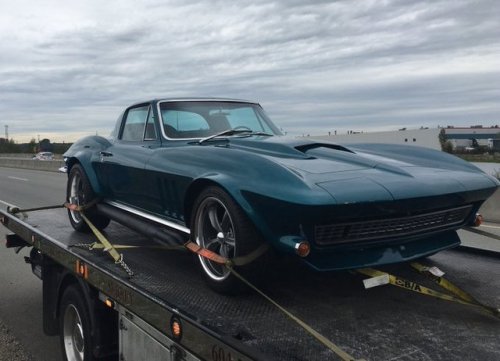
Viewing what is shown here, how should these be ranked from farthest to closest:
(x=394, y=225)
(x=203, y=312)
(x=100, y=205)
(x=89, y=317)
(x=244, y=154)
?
(x=100, y=205), (x=89, y=317), (x=244, y=154), (x=394, y=225), (x=203, y=312)

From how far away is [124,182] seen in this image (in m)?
4.36

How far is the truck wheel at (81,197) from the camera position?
5004 millimetres

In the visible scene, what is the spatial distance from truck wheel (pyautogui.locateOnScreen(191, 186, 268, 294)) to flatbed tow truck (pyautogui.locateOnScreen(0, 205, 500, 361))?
0.34ft

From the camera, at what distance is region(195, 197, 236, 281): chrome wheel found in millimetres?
3117

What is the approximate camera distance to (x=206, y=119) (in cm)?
437

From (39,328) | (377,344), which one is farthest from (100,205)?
(377,344)

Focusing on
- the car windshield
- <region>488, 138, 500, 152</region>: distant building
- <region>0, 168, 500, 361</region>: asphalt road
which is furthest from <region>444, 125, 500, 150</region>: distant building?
the car windshield

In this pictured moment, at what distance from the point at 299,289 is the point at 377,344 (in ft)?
2.88

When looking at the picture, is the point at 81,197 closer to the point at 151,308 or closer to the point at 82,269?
the point at 82,269

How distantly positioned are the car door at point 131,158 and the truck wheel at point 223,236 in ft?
2.77

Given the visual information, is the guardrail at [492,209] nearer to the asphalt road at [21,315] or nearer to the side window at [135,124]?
the side window at [135,124]

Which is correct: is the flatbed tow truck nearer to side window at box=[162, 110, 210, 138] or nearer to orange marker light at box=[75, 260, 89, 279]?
orange marker light at box=[75, 260, 89, 279]

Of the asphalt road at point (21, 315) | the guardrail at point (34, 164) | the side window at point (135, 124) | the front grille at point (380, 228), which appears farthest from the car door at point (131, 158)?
the guardrail at point (34, 164)

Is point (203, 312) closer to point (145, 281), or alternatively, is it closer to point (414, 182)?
point (145, 281)
